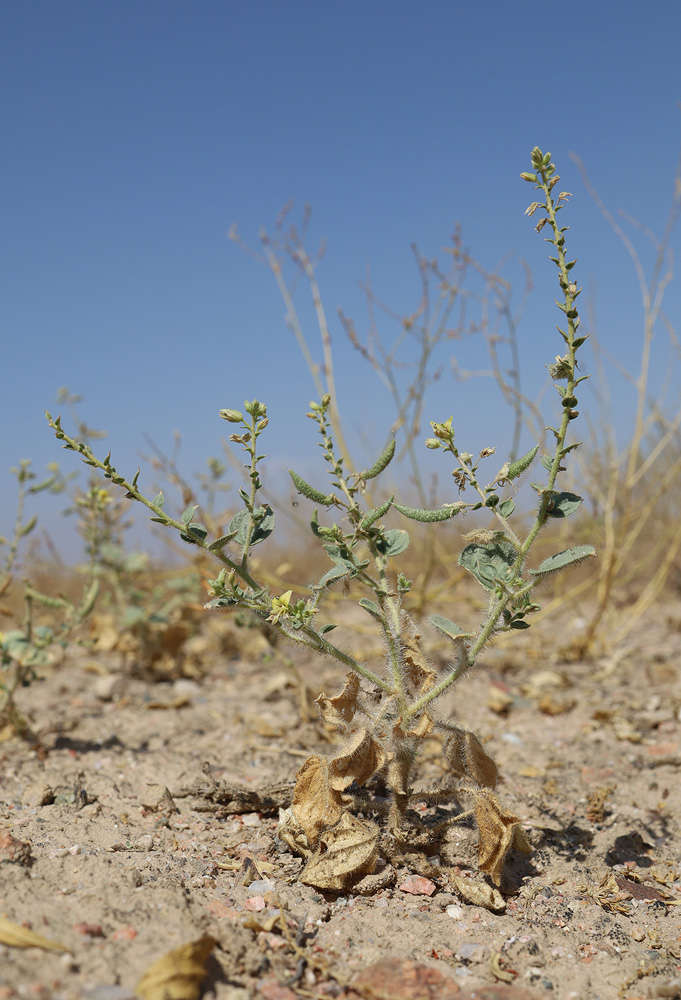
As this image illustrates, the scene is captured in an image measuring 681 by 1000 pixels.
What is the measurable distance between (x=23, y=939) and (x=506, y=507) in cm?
129

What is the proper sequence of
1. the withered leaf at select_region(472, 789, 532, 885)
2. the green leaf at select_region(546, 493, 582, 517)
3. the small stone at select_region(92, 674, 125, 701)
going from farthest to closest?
the small stone at select_region(92, 674, 125, 701), the withered leaf at select_region(472, 789, 532, 885), the green leaf at select_region(546, 493, 582, 517)

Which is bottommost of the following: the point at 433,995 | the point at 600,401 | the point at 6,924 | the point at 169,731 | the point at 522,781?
the point at 433,995

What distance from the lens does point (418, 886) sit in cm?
177

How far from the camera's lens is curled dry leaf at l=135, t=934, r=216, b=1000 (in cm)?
119

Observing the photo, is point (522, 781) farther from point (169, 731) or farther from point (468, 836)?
point (169, 731)

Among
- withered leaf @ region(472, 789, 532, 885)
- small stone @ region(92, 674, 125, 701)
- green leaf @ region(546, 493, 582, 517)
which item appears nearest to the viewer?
green leaf @ region(546, 493, 582, 517)

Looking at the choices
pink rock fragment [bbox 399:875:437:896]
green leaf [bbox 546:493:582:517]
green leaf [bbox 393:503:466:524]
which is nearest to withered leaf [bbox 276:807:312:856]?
pink rock fragment [bbox 399:875:437:896]

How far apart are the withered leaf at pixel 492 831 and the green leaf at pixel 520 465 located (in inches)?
31.3

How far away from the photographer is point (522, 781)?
2.63 m

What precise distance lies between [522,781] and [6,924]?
6.12 feet

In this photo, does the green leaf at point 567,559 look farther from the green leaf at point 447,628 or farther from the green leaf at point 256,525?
the green leaf at point 256,525

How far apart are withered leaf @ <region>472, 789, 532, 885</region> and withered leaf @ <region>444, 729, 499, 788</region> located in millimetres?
67

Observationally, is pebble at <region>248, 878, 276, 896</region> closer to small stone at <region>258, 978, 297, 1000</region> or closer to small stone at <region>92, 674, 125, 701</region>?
small stone at <region>258, 978, 297, 1000</region>

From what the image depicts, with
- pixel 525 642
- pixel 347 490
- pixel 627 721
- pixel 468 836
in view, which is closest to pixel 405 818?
pixel 468 836
